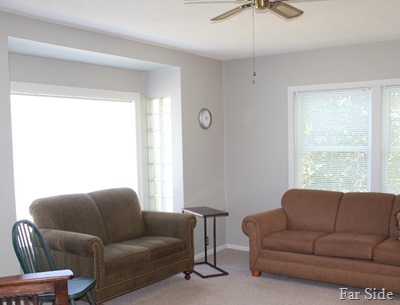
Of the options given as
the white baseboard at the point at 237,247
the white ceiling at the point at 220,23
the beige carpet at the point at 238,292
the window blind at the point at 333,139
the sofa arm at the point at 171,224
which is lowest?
the white baseboard at the point at 237,247

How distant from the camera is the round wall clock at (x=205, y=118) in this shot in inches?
224

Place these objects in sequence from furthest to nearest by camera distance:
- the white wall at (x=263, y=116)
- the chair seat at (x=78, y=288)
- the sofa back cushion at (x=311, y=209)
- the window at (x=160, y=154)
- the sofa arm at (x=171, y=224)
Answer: the window at (x=160, y=154) → the white wall at (x=263, y=116) → the sofa back cushion at (x=311, y=209) → the sofa arm at (x=171, y=224) → the chair seat at (x=78, y=288)

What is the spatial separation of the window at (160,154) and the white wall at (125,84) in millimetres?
264

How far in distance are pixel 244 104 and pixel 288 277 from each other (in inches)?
90.4

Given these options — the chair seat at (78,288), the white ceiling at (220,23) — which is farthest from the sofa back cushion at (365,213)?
the chair seat at (78,288)

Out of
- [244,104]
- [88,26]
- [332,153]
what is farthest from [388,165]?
[88,26]

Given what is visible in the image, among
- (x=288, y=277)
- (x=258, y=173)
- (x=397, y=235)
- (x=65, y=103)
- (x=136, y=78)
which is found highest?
(x=136, y=78)

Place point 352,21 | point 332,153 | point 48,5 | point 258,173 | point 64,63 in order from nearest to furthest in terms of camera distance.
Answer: point 48,5 → point 352,21 → point 64,63 → point 332,153 → point 258,173

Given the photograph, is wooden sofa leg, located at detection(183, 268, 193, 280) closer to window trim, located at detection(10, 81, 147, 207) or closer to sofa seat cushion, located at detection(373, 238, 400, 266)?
window trim, located at detection(10, 81, 147, 207)

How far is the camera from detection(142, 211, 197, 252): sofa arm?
4.70m

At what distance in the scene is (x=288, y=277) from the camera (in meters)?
4.82

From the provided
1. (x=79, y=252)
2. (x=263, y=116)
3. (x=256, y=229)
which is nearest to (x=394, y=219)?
(x=256, y=229)

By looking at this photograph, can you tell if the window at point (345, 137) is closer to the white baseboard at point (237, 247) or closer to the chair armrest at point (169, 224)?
the white baseboard at point (237, 247)

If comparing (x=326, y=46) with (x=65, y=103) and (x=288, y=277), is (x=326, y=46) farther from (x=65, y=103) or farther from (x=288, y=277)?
(x=65, y=103)
